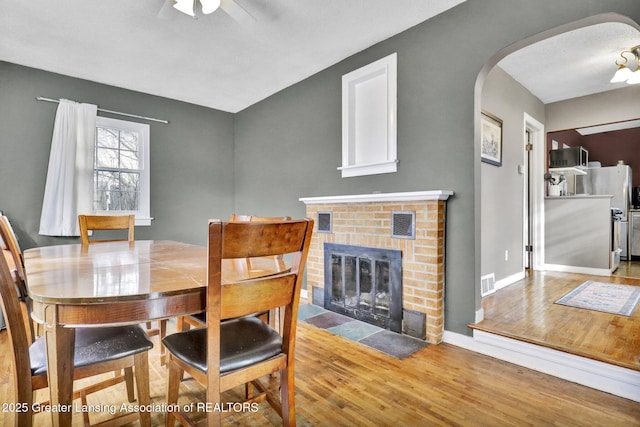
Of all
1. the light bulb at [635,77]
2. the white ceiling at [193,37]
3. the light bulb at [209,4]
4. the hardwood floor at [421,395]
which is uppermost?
the white ceiling at [193,37]

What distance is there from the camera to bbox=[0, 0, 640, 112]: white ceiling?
240 cm

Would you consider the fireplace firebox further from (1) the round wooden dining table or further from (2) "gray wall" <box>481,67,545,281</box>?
(1) the round wooden dining table

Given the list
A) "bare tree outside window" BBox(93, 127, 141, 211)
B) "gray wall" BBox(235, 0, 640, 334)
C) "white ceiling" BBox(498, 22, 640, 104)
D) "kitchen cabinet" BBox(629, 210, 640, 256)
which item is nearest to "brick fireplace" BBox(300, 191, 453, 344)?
"gray wall" BBox(235, 0, 640, 334)

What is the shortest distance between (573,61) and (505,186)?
142 cm

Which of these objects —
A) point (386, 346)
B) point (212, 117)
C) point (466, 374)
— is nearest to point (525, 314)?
point (466, 374)

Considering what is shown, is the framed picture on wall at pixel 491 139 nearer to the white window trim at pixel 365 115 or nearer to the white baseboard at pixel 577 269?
the white window trim at pixel 365 115

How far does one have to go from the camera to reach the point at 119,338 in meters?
1.36

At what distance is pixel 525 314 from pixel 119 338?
2.81 m

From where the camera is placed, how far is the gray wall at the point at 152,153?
324cm

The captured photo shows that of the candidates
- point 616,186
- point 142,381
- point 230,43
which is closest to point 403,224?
point 142,381

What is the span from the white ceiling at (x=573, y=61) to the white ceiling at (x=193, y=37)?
1.41 meters

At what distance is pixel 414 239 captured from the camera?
8.32ft

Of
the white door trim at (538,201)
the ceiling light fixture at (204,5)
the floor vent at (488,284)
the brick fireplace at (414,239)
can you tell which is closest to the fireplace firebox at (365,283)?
the brick fireplace at (414,239)

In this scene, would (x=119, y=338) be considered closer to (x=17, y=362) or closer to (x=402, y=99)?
(x=17, y=362)
